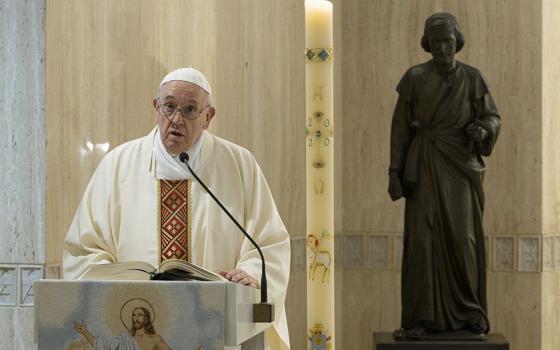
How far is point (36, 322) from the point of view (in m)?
3.14

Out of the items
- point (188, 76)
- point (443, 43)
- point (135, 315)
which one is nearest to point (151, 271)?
point (135, 315)

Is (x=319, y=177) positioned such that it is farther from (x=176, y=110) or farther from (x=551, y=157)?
(x=551, y=157)

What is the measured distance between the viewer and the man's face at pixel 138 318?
3.09 meters

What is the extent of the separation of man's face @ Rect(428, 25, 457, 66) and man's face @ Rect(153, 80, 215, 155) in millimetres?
2323

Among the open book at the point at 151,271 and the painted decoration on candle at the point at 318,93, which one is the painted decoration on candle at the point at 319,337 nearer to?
the painted decoration on candle at the point at 318,93

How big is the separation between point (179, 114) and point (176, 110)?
0.02 metres

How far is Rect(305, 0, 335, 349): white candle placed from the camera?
503cm

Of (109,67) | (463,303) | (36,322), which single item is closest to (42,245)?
(109,67)

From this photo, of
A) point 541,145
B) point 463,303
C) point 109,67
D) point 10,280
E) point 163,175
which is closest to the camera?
point 163,175

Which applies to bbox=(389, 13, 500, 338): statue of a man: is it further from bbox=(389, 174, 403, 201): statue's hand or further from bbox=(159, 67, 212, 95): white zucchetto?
bbox=(159, 67, 212, 95): white zucchetto

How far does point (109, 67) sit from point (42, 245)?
125 cm

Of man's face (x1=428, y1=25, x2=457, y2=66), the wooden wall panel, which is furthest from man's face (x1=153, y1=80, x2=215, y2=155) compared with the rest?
the wooden wall panel

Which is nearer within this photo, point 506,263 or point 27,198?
point 27,198

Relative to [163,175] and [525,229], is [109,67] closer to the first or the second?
[163,175]
